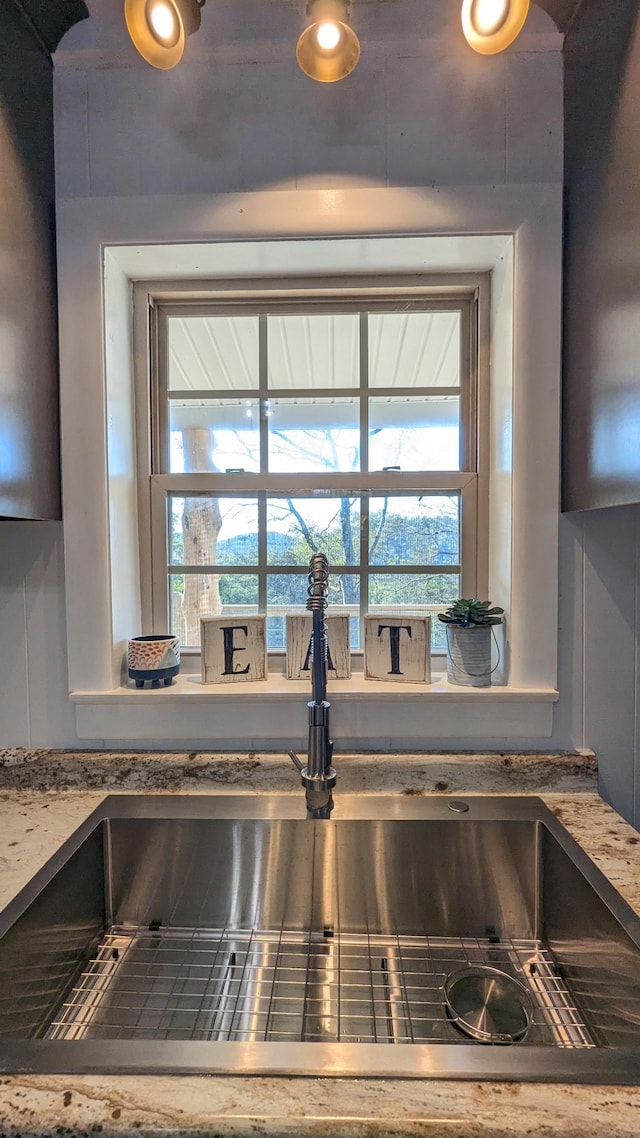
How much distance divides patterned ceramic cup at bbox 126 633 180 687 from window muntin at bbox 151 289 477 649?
0.59 ft

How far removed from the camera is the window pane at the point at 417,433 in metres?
1.33

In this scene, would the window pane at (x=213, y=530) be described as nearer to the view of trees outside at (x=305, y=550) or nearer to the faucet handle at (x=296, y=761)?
the view of trees outside at (x=305, y=550)

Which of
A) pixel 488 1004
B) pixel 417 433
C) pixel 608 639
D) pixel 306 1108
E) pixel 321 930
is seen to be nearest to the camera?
pixel 306 1108

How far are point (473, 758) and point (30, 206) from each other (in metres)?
1.35

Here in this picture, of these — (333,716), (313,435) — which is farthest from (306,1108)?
(313,435)

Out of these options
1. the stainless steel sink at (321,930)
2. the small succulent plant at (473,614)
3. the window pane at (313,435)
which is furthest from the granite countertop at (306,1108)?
the window pane at (313,435)

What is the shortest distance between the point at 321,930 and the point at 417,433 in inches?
41.6

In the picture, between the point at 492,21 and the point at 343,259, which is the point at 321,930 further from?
the point at 492,21

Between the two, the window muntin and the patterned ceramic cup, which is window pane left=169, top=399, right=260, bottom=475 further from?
the patterned ceramic cup

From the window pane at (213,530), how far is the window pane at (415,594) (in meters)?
0.32

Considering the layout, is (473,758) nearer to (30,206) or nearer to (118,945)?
(118,945)

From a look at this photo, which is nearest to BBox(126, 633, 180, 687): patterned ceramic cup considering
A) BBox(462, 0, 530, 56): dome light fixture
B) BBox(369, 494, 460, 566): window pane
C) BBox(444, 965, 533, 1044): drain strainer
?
BBox(369, 494, 460, 566): window pane

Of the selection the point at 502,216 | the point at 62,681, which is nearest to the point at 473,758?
the point at 62,681

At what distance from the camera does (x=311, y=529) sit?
1.35 meters
